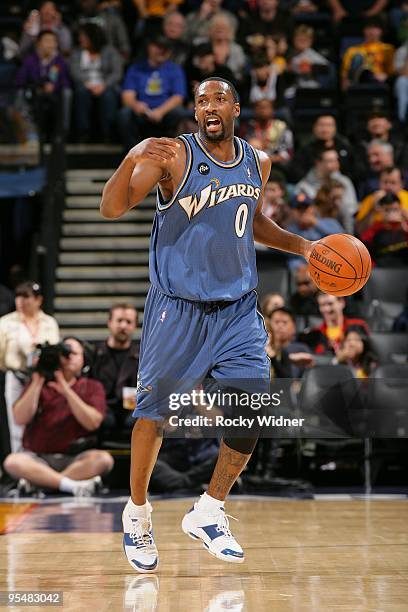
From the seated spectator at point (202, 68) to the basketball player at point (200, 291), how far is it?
261 inches

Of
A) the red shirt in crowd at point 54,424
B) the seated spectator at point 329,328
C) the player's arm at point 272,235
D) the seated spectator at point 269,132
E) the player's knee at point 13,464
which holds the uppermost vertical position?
the seated spectator at point 269,132

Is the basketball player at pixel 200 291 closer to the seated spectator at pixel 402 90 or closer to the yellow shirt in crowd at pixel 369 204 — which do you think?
the yellow shirt in crowd at pixel 369 204

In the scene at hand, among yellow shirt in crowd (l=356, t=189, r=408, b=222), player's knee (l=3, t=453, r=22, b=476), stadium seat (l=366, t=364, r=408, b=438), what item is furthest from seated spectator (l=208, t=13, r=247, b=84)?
stadium seat (l=366, t=364, r=408, b=438)

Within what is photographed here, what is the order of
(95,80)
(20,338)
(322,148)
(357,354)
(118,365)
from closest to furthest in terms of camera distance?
(357,354), (118,365), (20,338), (322,148), (95,80)

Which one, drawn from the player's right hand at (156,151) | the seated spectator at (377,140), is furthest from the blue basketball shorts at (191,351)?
the seated spectator at (377,140)

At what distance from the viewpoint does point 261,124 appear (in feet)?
36.1

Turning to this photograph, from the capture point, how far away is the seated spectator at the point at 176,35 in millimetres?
12156

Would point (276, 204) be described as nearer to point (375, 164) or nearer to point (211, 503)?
point (375, 164)

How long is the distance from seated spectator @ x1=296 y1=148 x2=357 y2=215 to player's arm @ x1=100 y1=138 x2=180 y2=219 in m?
5.96

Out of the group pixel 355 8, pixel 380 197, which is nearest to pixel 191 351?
pixel 380 197

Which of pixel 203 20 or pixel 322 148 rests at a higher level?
pixel 203 20

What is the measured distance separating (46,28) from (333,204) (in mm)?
4217

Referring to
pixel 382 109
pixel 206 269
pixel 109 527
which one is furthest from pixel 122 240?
pixel 206 269

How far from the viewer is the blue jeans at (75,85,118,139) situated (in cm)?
1162
